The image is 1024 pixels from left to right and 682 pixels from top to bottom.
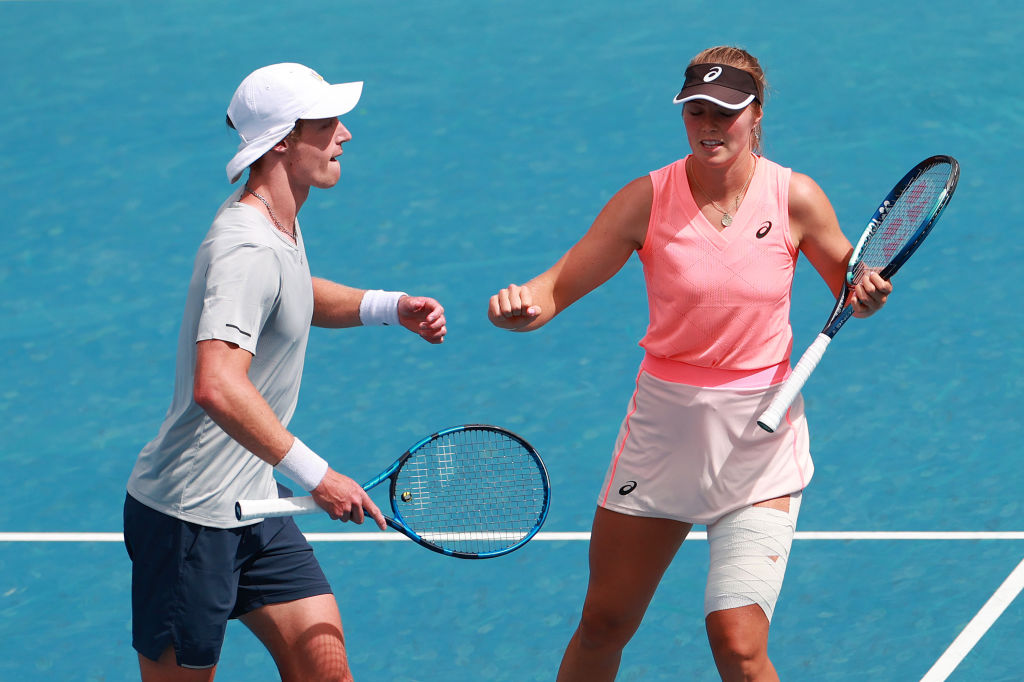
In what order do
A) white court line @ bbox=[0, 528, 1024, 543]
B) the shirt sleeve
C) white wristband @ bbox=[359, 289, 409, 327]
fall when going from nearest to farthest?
the shirt sleeve, white wristband @ bbox=[359, 289, 409, 327], white court line @ bbox=[0, 528, 1024, 543]

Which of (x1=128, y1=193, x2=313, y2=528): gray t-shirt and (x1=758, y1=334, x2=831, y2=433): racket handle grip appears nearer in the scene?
(x1=128, y1=193, x2=313, y2=528): gray t-shirt

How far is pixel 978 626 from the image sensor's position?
498cm

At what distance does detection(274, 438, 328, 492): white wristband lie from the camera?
11.3 ft

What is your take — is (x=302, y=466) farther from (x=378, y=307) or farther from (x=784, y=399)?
(x=784, y=399)

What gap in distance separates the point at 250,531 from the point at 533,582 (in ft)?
5.94

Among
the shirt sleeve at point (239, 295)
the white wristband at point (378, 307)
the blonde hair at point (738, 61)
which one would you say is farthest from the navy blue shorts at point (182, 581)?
the blonde hair at point (738, 61)

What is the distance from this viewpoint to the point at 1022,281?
7230mm

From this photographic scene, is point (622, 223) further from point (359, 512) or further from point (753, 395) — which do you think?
point (359, 512)

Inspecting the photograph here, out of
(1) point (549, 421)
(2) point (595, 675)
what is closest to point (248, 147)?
(2) point (595, 675)

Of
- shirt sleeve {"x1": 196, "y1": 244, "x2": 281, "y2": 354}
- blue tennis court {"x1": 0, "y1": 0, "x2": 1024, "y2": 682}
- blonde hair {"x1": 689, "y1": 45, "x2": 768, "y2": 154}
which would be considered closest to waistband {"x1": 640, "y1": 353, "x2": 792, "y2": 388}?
blonde hair {"x1": 689, "y1": 45, "x2": 768, "y2": 154}

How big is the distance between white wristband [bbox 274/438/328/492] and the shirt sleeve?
0.28 metres

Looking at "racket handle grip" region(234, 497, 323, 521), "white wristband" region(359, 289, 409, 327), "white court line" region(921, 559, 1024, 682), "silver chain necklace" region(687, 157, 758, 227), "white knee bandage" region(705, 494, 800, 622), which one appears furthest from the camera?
"white court line" region(921, 559, 1024, 682)

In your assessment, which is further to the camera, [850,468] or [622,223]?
[850,468]

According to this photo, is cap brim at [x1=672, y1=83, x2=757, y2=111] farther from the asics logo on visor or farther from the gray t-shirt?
the gray t-shirt
